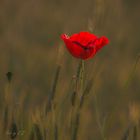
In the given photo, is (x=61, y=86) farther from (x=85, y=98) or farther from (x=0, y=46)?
(x=0, y=46)

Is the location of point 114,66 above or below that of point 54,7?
below

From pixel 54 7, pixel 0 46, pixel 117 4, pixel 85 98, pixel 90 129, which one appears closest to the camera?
pixel 85 98

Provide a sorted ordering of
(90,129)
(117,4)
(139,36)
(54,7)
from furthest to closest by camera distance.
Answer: (54,7) → (139,36) → (117,4) → (90,129)

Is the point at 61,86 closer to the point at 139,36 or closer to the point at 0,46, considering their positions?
the point at 0,46

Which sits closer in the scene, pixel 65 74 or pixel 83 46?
pixel 83 46

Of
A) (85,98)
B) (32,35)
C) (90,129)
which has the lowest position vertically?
(90,129)

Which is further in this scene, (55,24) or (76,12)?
(76,12)

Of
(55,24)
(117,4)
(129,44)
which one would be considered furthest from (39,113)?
(55,24)
